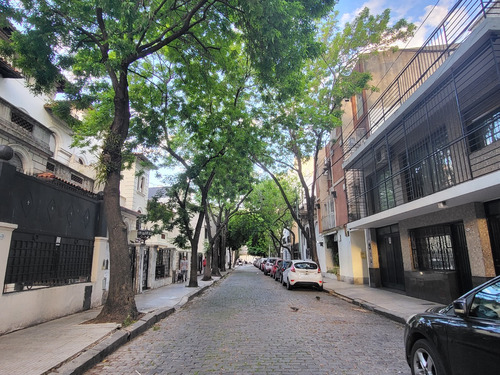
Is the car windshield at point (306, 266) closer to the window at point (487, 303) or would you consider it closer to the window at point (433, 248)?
the window at point (433, 248)

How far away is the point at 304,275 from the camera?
53.5ft

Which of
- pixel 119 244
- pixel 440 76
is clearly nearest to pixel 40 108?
pixel 119 244

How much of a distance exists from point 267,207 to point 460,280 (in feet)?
82.3

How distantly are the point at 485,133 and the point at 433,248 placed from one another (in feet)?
14.5

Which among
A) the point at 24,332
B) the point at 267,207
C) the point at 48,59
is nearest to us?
the point at 24,332

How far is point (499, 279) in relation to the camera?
3068 millimetres

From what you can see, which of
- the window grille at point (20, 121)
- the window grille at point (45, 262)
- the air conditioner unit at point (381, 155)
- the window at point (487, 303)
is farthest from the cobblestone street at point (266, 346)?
the window grille at point (20, 121)

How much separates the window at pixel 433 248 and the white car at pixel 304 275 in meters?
5.26

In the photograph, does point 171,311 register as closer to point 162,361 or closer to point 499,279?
point 162,361

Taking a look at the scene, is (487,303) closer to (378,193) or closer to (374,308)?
(374,308)

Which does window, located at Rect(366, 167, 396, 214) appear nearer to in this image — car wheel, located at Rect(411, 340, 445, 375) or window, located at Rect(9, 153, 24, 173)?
car wheel, located at Rect(411, 340, 445, 375)

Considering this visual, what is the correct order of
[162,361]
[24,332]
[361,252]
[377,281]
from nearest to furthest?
[162,361] → [24,332] → [377,281] → [361,252]

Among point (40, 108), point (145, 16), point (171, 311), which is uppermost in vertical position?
point (40, 108)

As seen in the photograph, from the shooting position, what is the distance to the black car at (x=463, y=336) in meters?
2.79
